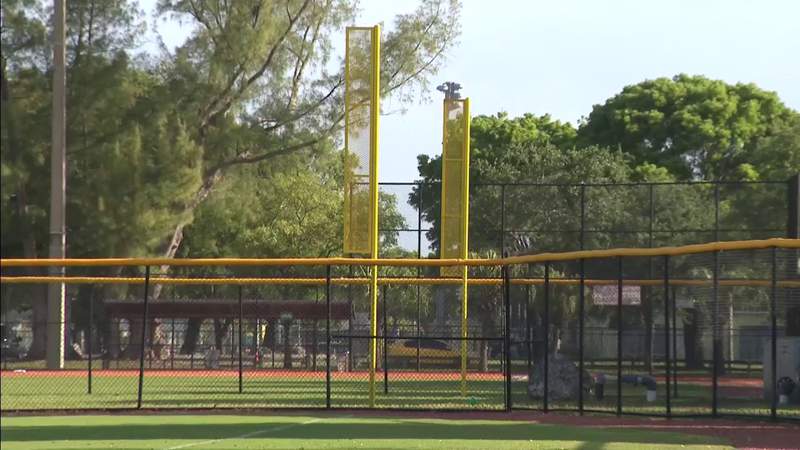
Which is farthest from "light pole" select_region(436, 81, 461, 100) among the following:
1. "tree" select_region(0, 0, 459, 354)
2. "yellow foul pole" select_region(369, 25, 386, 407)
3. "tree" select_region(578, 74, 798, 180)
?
"tree" select_region(578, 74, 798, 180)

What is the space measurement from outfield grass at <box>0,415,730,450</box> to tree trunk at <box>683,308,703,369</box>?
2.02 metres

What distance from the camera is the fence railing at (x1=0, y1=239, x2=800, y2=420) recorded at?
63.4 ft

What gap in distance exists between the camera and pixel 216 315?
2709cm

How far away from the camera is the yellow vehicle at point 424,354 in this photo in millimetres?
25203

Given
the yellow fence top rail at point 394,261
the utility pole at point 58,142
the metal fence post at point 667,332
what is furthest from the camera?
the utility pole at point 58,142

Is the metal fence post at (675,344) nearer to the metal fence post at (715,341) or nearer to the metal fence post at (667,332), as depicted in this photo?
the metal fence post at (667,332)

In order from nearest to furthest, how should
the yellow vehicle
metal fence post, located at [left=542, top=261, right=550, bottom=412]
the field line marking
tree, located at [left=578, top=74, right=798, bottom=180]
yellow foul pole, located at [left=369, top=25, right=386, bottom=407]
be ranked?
the field line marking < metal fence post, located at [left=542, top=261, right=550, bottom=412] < yellow foul pole, located at [left=369, top=25, right=386, bottom=407] < the yellow vehicle < tree, located at [left=578, top=74, right=798, bottom=180]

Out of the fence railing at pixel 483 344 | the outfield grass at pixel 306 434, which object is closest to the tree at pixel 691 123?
the fence railing at pixel 483 344

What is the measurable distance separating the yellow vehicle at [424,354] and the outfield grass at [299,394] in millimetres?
325

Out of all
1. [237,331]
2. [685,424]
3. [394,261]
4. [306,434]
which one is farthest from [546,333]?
[237,331]

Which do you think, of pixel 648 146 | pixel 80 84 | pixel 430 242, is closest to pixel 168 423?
pixel 80 84

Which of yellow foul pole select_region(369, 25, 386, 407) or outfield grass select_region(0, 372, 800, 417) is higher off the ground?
yellow foul pole select_region(369, 25, 386, 407)

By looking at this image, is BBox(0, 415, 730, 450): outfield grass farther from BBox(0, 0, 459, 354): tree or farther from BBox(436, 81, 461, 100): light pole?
BBox(0, 0, 459, 354): tree

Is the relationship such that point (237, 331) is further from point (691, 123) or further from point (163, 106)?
point (691, 123)
